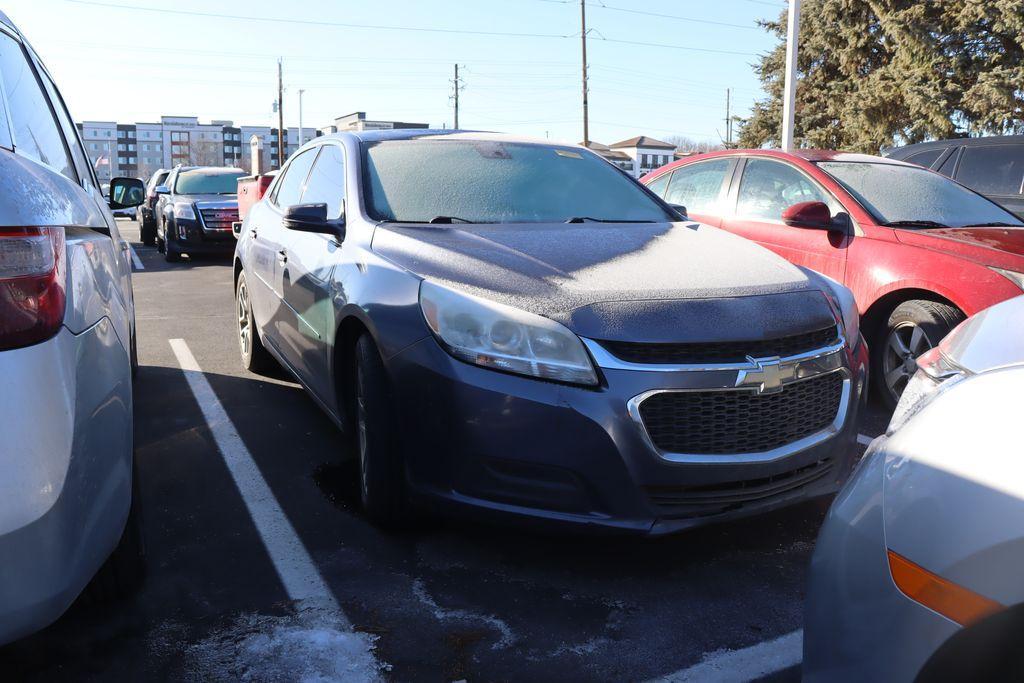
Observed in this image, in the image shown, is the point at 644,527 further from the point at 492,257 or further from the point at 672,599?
the point at 492,257

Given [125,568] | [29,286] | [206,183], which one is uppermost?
[206,183]

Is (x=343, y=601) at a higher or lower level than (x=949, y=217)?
lower

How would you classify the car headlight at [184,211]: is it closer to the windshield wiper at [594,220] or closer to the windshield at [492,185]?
the windshield at [492,185]

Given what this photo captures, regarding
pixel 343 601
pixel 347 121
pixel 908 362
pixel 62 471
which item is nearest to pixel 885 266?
pixel 908 362

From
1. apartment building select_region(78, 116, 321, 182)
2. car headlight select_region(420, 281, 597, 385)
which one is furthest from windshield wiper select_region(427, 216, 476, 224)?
apartment building select_region(78, 116, 321, 182)

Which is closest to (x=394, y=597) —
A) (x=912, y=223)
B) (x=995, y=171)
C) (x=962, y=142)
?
(x=912, y=223)

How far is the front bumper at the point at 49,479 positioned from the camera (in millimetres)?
1609

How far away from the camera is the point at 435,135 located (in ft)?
14.7

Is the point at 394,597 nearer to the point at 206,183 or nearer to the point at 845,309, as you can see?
the point at 845,309

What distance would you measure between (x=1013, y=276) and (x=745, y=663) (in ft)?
9.68

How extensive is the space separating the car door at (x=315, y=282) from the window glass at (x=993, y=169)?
261 inches

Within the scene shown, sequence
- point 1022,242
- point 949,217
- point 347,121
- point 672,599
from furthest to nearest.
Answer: point 347,121
point 949,217
point 1022,242
point 672,599

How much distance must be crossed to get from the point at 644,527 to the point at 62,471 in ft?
5.46

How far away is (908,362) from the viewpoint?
191 inches
